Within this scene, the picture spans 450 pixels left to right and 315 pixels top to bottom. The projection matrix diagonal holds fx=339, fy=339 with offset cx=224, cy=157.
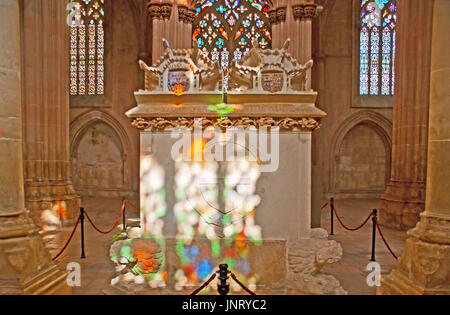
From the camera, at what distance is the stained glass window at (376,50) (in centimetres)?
1586

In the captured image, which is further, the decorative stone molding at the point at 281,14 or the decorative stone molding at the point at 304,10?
the decorative stone molding at the point at 281,14

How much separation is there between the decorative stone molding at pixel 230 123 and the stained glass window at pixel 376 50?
44.3 feet

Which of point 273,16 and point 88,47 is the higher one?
point 273,16

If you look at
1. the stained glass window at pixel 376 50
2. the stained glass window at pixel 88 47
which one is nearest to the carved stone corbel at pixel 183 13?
the stained glass window at pixel 88 47

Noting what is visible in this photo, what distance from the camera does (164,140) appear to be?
398 cm

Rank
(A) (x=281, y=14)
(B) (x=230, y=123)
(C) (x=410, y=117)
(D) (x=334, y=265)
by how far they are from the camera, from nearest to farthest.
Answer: (B) (x=230, y=123)
(D) (x=334, y=265)
(C) (x=410, y=117)
(A) (x=281, y=14)

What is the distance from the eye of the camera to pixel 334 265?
17.7 ft

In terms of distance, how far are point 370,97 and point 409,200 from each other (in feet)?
28.1

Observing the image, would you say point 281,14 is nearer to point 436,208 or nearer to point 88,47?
point 88,47

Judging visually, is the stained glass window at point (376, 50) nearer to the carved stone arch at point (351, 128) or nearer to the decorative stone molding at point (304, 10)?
the carved stone arch at point (351, 128)

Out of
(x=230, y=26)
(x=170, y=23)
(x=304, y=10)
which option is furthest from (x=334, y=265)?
(x=230, y=26)

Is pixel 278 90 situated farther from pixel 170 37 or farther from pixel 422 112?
pixel 170 37

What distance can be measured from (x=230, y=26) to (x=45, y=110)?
33.9ft

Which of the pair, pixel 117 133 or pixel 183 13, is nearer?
pixel 183 13
